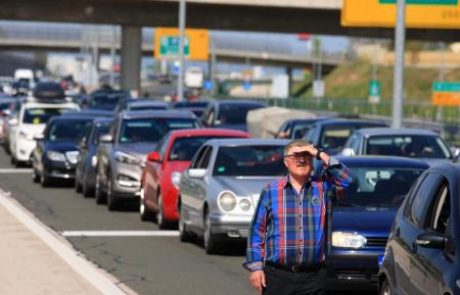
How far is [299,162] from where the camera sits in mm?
8961

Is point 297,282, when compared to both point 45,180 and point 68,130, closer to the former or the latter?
point 45,180

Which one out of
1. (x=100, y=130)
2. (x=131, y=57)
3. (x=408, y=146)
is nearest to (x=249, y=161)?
(x=408, y=146)

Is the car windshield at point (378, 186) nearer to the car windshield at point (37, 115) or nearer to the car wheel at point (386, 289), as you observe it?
the car wheel at point (386, 289)

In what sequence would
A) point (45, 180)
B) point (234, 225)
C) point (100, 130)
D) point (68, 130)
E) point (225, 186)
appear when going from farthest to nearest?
point (68, 130) → point (45, 180) → point (100, 130) → point (225, 186) → point (234, 225)

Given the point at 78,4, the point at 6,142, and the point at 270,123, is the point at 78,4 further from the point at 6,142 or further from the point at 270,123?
the point at 270,123

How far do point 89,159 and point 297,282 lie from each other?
2043 cm

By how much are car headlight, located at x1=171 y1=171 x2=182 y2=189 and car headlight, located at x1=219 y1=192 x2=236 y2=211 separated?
11.6 ft

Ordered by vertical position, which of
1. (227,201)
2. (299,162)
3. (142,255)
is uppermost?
(299,162)

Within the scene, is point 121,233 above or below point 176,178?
below

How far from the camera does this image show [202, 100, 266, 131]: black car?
41.5 metres

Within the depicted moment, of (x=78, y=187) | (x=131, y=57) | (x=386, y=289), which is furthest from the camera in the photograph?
(x=131, y=57)

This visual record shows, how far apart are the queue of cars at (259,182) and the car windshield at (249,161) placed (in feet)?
0.04

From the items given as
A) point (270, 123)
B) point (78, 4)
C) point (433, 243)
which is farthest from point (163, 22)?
point (433, 243)

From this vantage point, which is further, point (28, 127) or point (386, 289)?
point (28, 127)
